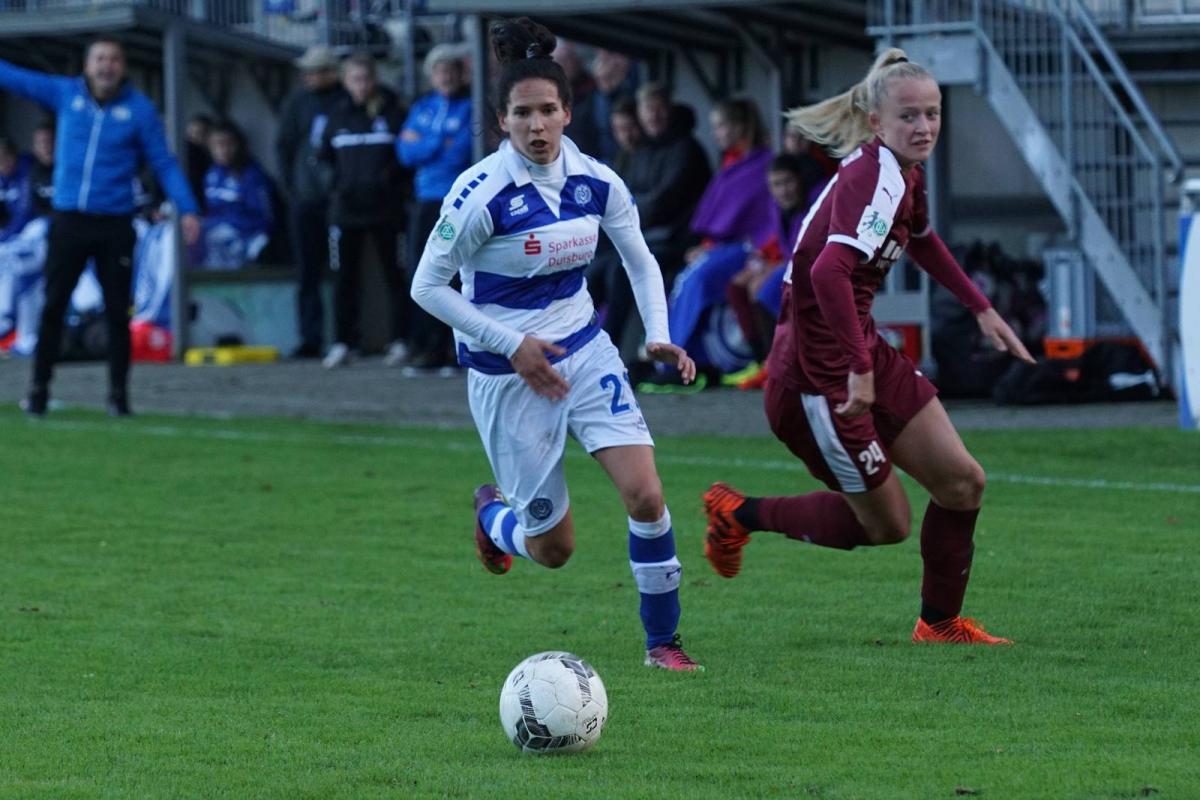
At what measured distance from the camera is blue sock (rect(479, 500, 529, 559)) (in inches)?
273

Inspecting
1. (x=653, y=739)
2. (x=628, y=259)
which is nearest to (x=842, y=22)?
(x=628, y=259)

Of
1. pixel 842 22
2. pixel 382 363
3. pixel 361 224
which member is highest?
pixel 842 22

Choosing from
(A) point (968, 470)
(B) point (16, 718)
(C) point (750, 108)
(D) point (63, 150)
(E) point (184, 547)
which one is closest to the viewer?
(B) point (16, 718)

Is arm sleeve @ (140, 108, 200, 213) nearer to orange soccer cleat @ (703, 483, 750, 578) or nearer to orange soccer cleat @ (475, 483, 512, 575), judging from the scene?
orange soccer cleat @ (475, 483, 512, 575)

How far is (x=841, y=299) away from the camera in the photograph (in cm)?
638

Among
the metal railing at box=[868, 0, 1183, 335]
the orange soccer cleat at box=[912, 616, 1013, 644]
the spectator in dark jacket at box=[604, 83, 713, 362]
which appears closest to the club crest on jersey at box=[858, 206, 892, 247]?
the orange soccer cleat at box=[912, 616, 1013, 644]

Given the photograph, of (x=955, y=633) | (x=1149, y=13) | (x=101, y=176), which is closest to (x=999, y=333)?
(x=955, y=633)

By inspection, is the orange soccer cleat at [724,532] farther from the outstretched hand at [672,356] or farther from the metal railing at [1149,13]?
the metal railing at [1149,13]

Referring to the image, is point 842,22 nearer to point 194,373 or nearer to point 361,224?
point 361,224

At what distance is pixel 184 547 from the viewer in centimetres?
934

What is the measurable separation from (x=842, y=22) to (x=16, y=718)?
501 inches

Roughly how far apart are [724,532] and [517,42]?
190 cm

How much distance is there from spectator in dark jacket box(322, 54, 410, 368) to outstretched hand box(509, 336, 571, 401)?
12639 millimetres

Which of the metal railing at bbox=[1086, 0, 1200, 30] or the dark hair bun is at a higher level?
the metal railing at bbox=[1086, 0, 1200, 30]
